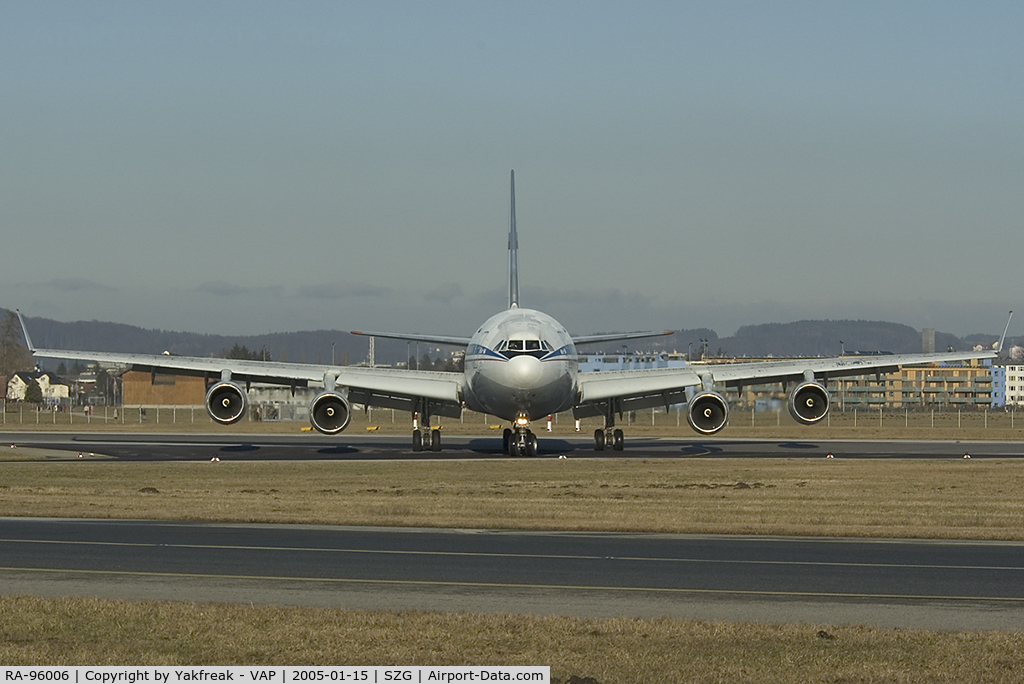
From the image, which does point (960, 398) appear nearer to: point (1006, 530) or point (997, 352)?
point (997, 352)

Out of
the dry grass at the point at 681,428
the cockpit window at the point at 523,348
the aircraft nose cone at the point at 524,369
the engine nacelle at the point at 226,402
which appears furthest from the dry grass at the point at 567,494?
the dry grass at the point at 681,428

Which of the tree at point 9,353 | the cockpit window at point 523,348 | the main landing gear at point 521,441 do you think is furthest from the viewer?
the tree at point 9,353

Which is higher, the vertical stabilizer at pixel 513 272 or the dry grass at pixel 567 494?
the vertical stabilizer at pixel 513 272

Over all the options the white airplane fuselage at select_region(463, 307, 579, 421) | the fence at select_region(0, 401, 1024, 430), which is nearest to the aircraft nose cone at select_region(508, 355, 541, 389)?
the white airplane fuselage at select_region(463, 307, 579, 421)

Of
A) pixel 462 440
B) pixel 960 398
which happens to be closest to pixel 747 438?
pixel 462 440

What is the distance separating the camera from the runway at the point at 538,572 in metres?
14.4

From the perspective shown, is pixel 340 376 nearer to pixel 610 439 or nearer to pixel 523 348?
pixel 523 348

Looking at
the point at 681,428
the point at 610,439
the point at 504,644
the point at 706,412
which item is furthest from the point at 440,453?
the point at 504,644

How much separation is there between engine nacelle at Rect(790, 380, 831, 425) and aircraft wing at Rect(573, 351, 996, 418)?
1049 mm

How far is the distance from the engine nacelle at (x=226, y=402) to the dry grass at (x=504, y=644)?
32410 mm

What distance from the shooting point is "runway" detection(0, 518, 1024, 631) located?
1439 centimetres

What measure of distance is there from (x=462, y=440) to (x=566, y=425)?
21.4 m

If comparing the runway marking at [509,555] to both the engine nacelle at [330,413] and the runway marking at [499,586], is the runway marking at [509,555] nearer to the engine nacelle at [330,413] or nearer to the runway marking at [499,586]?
the runway marking at [499,586]

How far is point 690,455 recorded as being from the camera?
4556cm
